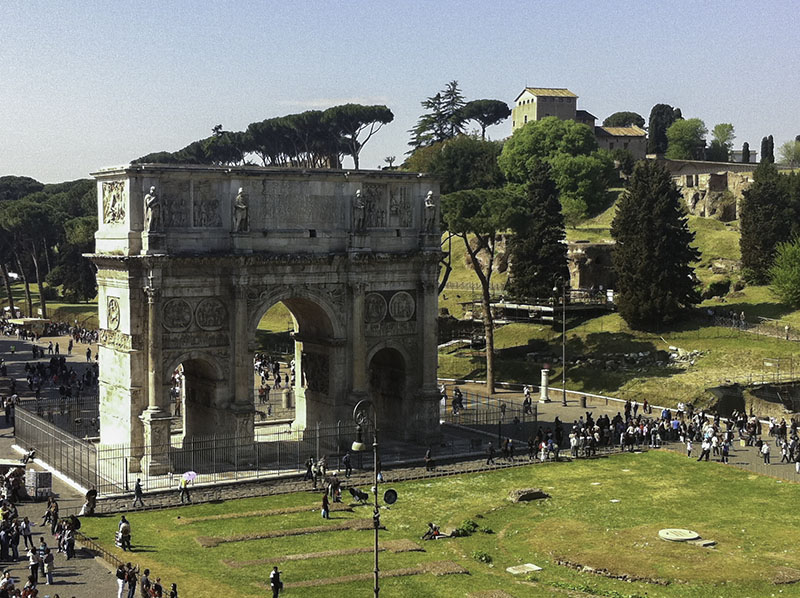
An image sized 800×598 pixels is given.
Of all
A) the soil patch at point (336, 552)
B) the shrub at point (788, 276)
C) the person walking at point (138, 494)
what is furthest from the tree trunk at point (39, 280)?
the soil patch at point (336, 552)

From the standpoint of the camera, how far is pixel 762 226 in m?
83.8

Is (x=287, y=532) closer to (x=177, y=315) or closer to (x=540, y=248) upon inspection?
(x=177, y=315)

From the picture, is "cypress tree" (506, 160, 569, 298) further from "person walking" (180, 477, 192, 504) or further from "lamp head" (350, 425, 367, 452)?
"person walking" (180, 477, 192, 504)

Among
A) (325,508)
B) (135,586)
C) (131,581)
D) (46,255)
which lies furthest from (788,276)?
(46,255)

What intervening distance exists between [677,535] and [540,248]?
41189 millimetres

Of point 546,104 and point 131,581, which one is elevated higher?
point 546,104

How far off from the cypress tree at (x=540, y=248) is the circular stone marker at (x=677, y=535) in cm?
3969

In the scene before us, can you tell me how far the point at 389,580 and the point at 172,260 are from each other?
18.3 m

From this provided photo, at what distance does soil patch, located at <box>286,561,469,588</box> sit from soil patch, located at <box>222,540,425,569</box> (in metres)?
2.00

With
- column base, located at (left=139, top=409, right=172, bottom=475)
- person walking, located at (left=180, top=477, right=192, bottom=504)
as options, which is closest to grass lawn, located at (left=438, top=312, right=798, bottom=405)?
column base, located at (left=139, top=409, right=172, bottom=475)

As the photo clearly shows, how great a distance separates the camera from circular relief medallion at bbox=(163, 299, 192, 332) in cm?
4562

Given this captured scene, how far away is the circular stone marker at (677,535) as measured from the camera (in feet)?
120

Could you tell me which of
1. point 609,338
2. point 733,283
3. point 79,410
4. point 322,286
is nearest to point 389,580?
point 322,286

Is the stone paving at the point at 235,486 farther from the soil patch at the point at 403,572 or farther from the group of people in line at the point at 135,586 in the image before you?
the soil patch at the point at 403,572
